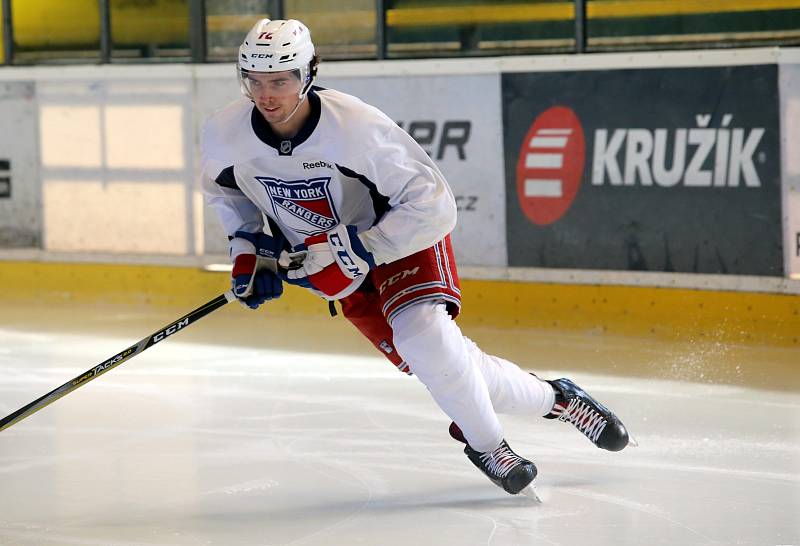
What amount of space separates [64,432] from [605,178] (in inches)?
87.6

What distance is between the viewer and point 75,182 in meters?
6.07

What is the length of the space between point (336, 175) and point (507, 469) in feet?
2.27

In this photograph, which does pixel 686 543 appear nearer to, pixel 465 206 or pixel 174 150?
pixel 465 206

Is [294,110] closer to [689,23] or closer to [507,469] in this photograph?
[507,469]

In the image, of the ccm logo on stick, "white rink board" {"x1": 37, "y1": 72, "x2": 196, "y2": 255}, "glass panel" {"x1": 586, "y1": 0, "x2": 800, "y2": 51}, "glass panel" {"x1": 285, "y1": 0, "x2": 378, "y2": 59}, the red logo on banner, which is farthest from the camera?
"white rink board" {"x1": 37, "y1": 72, "x2": 196, "y2": 255}

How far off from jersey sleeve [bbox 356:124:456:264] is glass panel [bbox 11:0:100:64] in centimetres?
384

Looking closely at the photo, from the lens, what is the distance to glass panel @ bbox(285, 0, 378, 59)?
563 centimetres

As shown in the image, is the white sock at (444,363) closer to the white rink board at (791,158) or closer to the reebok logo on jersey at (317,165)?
the reebok logo on jersey at (317,165)

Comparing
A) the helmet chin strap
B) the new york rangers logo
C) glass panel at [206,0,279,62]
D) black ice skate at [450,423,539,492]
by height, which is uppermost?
glass panel at [206,0,279,62]

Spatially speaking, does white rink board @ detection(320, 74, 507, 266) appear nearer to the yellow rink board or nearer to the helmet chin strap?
the yellow rink board

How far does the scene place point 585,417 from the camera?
10.1 ft

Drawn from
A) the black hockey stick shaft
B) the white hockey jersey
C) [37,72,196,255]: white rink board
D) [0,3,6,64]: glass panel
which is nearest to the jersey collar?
the white hockey jersey

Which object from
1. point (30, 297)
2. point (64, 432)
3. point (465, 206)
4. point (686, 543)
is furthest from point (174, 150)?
point (686, 543)

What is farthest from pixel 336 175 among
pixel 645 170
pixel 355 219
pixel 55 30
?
pixel 55 30
